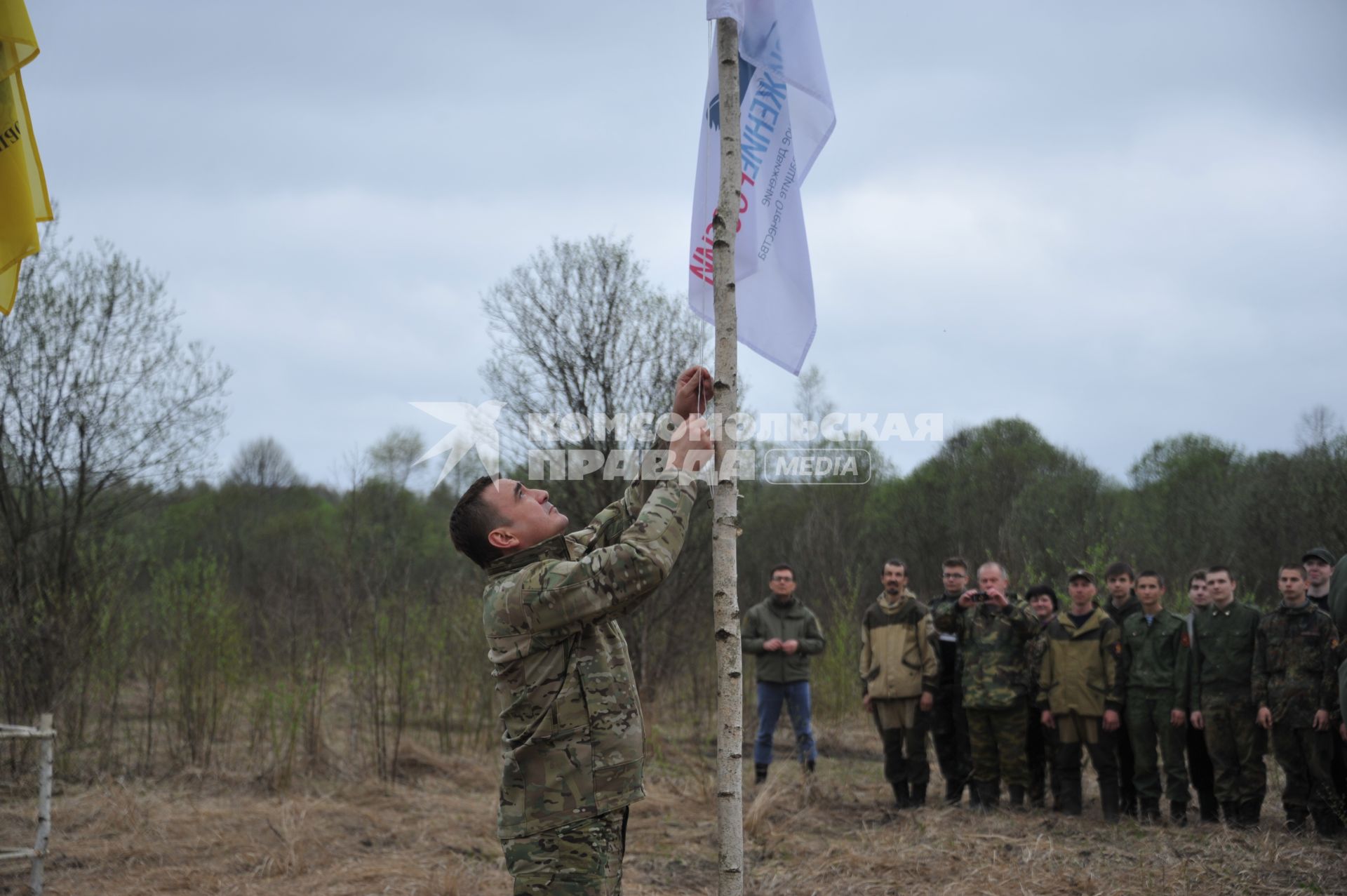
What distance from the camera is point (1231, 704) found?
752cm

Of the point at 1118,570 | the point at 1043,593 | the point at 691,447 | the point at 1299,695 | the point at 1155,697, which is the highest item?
the point at 691,447

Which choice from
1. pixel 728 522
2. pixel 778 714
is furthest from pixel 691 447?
pixel 778 714

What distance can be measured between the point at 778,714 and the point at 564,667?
7008 mm

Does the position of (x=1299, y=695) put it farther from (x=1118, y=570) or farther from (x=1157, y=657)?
(x=1118, y=570)

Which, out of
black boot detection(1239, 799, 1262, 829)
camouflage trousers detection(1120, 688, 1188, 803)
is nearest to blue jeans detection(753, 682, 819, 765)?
camouflage trousers detection(1120, 688, 1188, 803)

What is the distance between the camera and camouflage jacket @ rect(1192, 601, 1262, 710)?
7527mm

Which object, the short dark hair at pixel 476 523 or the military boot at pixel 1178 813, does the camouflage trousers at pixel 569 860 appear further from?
the military boot at pixel 1178 813

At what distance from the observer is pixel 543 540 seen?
3211mm

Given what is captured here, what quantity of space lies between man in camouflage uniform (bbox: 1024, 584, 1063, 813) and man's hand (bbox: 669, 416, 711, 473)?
6.05m

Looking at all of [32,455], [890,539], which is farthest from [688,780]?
[890,539]

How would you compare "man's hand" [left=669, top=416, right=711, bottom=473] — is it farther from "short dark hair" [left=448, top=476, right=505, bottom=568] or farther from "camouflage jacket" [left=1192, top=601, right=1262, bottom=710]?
"camouflage jacket" [left=1192, top=601, right=1262, bottom=710]

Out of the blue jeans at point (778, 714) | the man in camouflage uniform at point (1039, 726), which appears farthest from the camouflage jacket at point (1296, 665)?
the blue jeans at point (778, 714)

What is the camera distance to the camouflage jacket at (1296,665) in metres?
7.11

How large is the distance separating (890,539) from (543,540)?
958 inches
